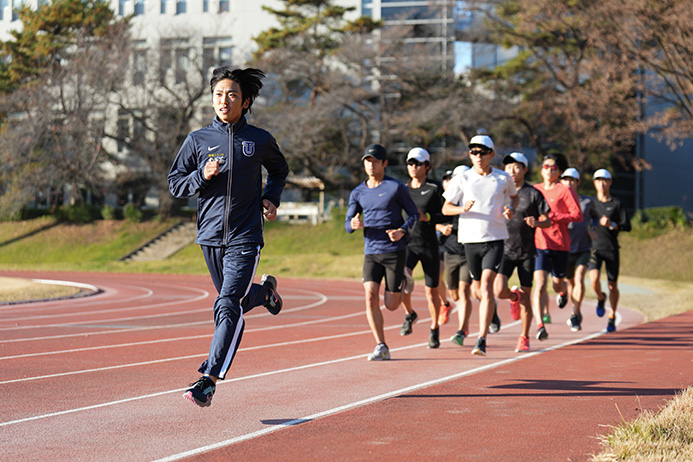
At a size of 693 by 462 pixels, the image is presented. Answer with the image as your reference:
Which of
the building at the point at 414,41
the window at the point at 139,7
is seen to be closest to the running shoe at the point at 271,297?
the building at the point at 414,41

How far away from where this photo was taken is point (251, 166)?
6.07 metres

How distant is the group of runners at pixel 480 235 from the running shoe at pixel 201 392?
3703mm

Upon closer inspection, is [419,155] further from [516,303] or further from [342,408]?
[342,408]

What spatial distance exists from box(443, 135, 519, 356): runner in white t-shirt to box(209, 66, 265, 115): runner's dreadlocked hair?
3.61m

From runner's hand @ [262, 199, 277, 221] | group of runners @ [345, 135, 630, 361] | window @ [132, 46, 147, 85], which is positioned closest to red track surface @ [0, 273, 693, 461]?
group of runners @ [345, 135, 630, 361]

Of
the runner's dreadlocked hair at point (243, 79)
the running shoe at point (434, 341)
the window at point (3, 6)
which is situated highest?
the window at point (3, 6)

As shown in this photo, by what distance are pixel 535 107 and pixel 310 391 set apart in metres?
39.9

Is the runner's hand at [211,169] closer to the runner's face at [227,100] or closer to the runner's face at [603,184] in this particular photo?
the runner's face at [227,100]

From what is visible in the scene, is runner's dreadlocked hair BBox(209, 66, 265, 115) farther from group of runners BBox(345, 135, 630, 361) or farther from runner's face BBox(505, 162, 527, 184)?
runner's face BBox(505, 162, 527, 184)

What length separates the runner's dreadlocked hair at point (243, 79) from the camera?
615 centimetres

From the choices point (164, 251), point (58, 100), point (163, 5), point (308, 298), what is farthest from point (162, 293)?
point (163, 5)

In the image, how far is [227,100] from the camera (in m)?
6.09

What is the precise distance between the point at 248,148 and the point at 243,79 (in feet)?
1.69

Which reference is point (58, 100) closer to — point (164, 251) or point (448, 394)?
point (164, 251)
